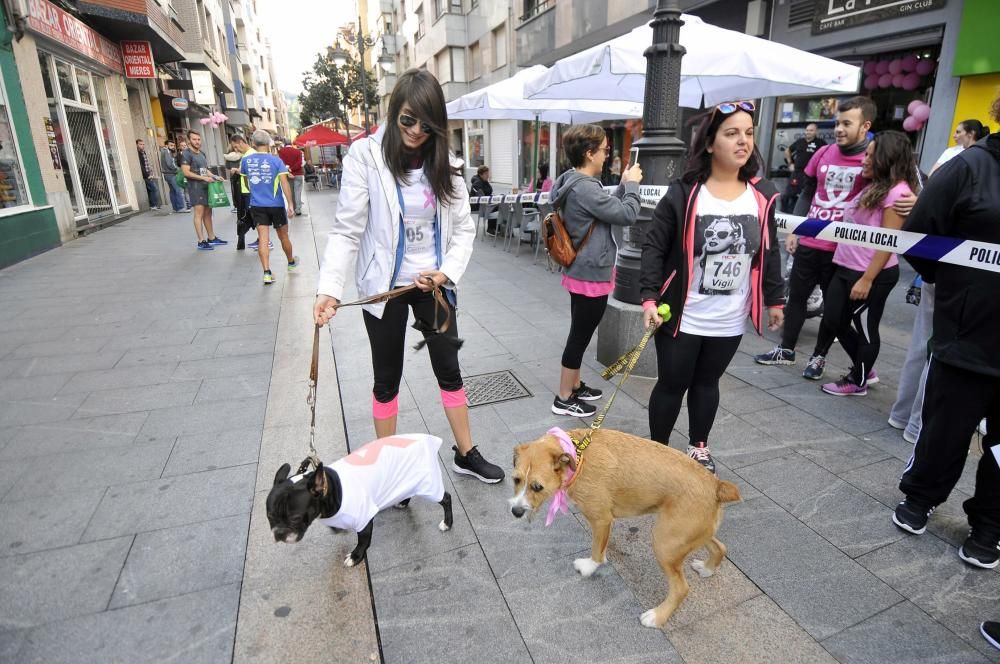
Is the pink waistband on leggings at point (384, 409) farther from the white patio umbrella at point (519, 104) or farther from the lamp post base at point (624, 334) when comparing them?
the white patio umbrella at point (519, 104)

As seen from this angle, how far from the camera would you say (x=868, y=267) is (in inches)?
147

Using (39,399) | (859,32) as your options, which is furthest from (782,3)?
(39,399)

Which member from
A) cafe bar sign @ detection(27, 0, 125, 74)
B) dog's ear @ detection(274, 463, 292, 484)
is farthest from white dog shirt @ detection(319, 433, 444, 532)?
cafe bar sign @ detection(27, 0, 125, 74)

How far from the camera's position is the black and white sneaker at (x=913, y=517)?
102 inches

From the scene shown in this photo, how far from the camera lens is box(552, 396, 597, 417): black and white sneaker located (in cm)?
385

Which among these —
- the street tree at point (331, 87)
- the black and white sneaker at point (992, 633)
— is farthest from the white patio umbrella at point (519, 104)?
the street tree at point (331, 87)

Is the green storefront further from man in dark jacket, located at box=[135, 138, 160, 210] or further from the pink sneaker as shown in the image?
the pink sneaker

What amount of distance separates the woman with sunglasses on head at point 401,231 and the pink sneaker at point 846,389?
302 cm

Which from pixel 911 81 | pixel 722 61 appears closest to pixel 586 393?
pixel 722 61

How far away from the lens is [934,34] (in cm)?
790

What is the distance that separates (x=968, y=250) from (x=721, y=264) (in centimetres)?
95

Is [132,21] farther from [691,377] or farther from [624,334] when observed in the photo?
[691,377]

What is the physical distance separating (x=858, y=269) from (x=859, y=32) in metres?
7.47

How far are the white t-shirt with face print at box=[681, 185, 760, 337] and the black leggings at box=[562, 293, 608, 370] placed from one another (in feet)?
3.36
